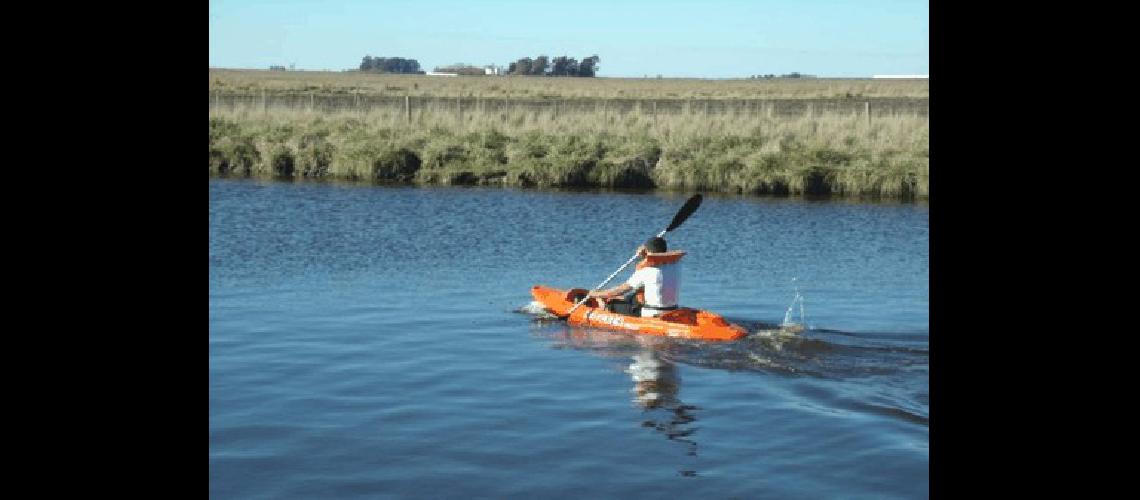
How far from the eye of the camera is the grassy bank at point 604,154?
28672 millimetres

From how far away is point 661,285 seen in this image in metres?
13.9

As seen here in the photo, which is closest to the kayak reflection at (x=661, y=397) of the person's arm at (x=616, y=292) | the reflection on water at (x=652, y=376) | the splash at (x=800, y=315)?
the reflection on water at (x=652, y=376)

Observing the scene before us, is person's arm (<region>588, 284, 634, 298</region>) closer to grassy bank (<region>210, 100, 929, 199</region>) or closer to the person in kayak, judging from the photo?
the person in kayak

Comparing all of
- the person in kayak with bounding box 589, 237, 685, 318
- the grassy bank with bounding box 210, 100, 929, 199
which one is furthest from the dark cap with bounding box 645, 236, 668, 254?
the grassy bank with bounding box 210, 100, 929, 199

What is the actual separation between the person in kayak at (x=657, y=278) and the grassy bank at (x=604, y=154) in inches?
583

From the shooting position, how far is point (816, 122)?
3625 centimetres

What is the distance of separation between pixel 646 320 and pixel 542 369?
181 cm
